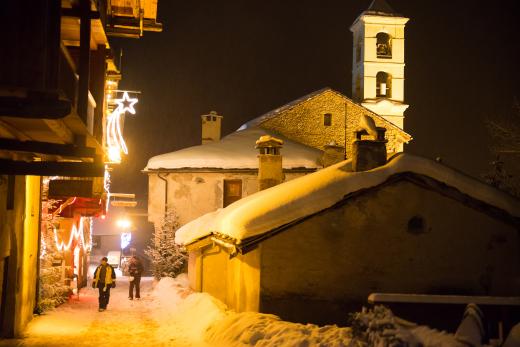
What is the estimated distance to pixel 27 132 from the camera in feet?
32.7

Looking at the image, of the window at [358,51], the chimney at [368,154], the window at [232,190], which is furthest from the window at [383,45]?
the chimney at [368,154]

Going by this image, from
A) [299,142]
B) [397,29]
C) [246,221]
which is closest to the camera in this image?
[246,221]

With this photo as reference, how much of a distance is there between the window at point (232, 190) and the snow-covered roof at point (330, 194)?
15.1 m

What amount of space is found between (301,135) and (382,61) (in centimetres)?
1050

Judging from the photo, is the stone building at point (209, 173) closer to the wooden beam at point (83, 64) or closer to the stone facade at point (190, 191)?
the stone facade at point (190, 191)

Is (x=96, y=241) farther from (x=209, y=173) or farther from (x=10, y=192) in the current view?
(x=10, y=192)

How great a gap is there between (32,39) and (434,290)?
11.3m

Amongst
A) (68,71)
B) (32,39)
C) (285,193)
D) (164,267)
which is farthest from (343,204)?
(164,267)

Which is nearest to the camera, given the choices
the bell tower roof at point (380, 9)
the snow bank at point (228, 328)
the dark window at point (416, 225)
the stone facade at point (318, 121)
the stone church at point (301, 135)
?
the snow bank at point (228, 328)

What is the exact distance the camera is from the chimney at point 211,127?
38.3 metres

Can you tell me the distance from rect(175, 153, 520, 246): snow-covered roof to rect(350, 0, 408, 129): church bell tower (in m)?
28.6

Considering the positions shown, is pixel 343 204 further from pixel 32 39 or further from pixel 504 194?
Answer: pixel 32 39

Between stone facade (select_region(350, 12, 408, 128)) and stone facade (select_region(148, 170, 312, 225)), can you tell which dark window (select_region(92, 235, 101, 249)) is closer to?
stone facade (select_region(148, 170, 312, 225))

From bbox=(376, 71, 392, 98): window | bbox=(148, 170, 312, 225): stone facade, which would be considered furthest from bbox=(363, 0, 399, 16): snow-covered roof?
bbox=(148, 170, 312, 225): stone facade
